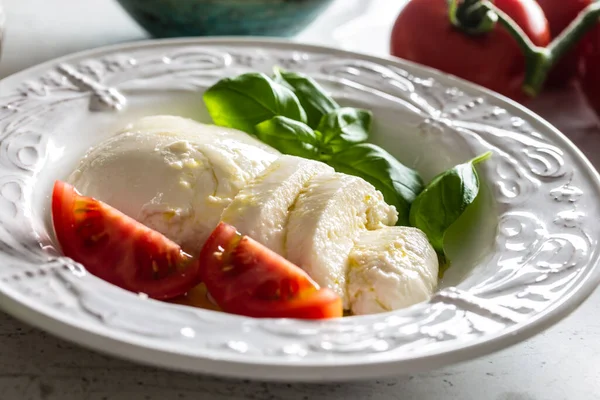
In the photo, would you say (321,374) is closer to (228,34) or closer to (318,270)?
(318,270)

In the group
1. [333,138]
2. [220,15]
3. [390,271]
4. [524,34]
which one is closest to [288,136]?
[333,138]

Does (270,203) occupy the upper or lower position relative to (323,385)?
upper

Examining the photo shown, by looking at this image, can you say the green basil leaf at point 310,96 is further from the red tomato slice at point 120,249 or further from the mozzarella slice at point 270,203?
the red tomato slice at point 120,249

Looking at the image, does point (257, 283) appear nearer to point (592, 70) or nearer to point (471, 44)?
point (471, 44)

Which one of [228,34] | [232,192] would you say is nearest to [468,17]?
[228,34]

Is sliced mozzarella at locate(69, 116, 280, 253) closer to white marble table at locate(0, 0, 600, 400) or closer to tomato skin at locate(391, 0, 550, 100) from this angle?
white marble table at locate(0, 0, 600, 400)
